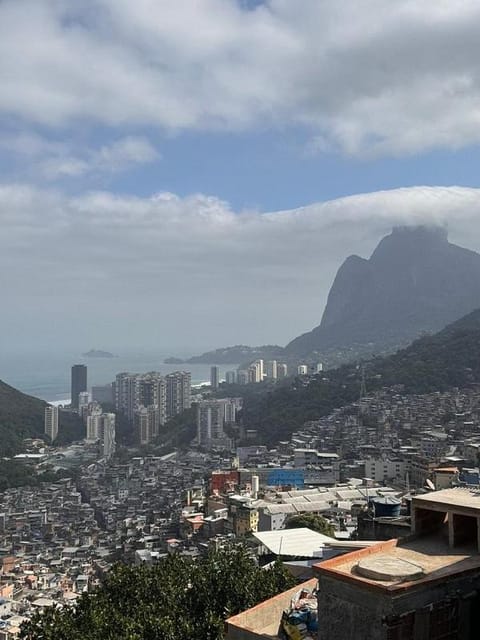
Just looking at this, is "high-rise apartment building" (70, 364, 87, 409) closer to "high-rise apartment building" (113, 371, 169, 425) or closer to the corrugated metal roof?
"high-rise apartment building" (113, 371, 169, 425)

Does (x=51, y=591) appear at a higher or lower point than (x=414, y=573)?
lower

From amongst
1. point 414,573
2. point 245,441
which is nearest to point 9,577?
point 414,573

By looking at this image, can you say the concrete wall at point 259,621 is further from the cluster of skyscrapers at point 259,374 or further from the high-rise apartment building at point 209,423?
the cluster of skyscrapers at point 259,374

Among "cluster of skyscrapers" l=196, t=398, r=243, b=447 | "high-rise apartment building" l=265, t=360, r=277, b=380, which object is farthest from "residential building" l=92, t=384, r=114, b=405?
"cluster of skyscrapers" l=196, t=398, r=243, b=447

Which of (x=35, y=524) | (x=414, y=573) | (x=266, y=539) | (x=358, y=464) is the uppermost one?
(x=414, y=573)

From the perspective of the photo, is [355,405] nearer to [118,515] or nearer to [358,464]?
[358,464]

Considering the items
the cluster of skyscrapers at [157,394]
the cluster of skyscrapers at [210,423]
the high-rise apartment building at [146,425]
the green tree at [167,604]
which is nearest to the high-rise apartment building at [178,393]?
the cluster of skyscrapers at [157,394]

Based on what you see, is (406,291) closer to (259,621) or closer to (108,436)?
(108,436)
